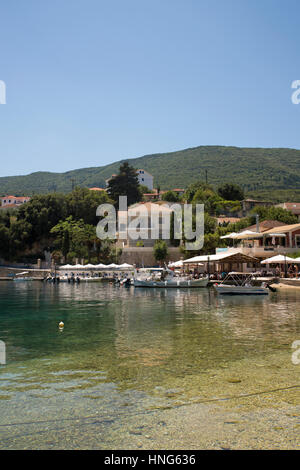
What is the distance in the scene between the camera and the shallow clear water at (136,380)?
607cm

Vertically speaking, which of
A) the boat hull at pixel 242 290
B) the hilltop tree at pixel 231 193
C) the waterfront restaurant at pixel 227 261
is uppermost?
the hilltop tree at pixel 231 193

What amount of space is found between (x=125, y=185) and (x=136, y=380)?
91.7 metres

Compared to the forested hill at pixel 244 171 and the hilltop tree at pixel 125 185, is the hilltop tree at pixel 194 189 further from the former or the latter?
the forested hill at pixel 244 171

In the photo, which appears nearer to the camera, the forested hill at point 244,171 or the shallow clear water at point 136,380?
→ the shallow clear water at point 136,380

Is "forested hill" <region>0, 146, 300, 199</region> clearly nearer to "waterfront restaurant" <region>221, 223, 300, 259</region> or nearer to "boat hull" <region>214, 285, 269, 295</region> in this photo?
"waterfront restaurant" <region>221, 223, 300, 259</region>

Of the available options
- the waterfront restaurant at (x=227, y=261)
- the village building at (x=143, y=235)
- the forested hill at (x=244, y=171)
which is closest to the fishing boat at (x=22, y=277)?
the village building at (x=143, y=235)

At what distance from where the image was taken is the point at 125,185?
3895 inches

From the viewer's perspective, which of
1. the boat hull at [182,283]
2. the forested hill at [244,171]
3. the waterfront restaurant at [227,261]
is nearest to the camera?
the waterfront restaurant at [227,261]

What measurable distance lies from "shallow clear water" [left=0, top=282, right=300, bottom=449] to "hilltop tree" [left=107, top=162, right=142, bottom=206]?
82954mm

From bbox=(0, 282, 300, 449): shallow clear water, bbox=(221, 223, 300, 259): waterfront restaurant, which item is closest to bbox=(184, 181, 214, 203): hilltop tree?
bbox=(221, 223, 300, 259): waterfront restaurant

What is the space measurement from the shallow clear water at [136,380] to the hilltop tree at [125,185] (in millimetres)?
82954

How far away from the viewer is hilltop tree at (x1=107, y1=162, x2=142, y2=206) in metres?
98.9
